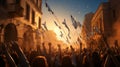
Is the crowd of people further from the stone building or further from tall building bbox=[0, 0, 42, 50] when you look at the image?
the stone building

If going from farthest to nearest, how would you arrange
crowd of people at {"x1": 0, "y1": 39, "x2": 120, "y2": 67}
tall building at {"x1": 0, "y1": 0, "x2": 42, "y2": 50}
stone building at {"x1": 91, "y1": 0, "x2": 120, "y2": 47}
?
stone building at {"x1": 91, "y1": 0, "x2": 120, "y2": 47} < tall building at {"x1": 0, "y1": 0, "x2": 42, "y2": 50} < crowd of people at {"x1": 0, "y1": 39, "x2": 120, "y2": 67}

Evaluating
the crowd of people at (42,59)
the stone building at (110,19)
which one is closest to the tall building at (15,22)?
the crowd of people at (42,59)

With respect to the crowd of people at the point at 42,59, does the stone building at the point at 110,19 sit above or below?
above

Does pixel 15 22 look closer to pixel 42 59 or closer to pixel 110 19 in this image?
pixel 42 59

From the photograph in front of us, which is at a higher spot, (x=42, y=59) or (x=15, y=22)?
(x=15, y=22)

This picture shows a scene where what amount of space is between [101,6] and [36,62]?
38.6 meters

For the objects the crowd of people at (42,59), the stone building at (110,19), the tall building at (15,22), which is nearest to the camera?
the crowd of people at (42,59)

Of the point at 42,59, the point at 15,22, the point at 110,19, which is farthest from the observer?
the point at 110,19

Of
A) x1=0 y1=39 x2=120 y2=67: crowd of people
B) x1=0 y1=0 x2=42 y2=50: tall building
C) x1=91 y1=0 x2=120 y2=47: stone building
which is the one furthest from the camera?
x1=91 y1=0 x2=120 y2=47: stone building

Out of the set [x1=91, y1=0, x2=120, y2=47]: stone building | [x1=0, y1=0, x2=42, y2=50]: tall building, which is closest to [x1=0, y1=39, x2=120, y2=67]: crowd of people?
[x1=0, y1=0, x2=42, y2=50]: tall building

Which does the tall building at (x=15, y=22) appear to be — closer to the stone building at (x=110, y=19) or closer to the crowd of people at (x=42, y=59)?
the crowd of people at (x=42, y=59)

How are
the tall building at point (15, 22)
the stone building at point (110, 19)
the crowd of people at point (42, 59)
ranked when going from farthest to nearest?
1. the stone building at point (110, 19)
2. the tall building at point (15, 22)
3. the crowd of people at point (42, 59)

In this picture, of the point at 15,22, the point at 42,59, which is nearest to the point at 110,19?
the point at 15,22

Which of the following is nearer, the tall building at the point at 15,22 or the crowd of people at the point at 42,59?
the crowd of people at the point at 42,59
